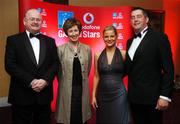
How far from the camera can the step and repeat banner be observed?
4324mm

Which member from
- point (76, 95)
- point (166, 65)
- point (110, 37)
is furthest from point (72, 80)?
point (166, 65)

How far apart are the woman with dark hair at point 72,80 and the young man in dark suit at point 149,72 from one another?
55 cm

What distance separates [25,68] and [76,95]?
0.65m

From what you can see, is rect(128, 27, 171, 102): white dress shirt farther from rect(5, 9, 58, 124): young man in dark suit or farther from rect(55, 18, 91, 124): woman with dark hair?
rect(5, 9, 58, 124): young man in dark suit

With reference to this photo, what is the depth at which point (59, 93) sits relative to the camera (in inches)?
129

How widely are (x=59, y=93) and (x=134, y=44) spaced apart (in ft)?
3.36

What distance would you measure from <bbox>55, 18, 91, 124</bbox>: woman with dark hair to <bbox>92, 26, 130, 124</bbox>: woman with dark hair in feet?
0.60

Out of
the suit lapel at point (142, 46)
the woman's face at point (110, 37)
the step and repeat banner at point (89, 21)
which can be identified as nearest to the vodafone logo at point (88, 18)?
the step and repeat banner at point (89, 21)

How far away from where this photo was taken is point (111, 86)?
313 cm

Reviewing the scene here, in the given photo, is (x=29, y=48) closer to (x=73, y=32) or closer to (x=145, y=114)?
(x=73, y=32)

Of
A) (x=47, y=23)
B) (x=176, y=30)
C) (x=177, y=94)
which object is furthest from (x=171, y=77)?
(x=176, y=30)

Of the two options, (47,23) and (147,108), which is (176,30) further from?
(147,108)

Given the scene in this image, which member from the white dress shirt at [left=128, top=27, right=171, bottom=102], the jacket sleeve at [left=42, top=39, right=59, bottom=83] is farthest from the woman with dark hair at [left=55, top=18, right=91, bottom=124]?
the white dress shirt at [left=128, top=27, right=171, bottom=102]

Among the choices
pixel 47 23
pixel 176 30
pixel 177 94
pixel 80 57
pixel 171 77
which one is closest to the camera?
pixel 171 77
